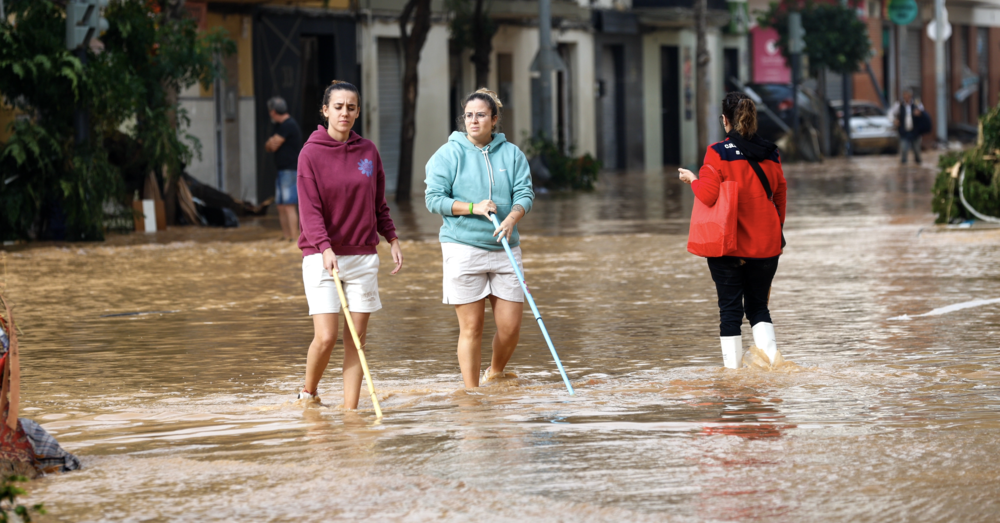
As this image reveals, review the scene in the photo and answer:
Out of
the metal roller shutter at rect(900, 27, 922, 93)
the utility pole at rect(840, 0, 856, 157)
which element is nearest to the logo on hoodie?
the utility pole at rect(840, 0, 856, 157)

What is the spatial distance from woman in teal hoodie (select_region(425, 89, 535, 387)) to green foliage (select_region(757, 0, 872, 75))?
38.3 m

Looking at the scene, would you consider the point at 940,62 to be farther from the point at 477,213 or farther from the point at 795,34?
the point at 477,213

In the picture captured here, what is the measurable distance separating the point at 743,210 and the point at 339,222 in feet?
6.94

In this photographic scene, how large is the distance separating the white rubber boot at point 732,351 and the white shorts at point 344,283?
1.90m

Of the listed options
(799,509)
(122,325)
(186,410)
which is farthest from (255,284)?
(799,509)

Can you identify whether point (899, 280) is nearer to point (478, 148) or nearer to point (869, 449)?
point (478, 148)

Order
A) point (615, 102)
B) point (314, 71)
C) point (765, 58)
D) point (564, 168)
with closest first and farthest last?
1. point (564, 168)
2. point (314, 71)
3. point (615, 102)
4. point (765, 58)

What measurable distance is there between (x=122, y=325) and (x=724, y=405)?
5.06 m

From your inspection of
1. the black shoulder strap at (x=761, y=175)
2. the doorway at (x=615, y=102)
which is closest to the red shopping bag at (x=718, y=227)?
the black shoulder strap at (x=761, y=175)

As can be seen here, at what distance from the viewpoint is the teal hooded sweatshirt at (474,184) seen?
24.3ft

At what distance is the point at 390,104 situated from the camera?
31.4 metres

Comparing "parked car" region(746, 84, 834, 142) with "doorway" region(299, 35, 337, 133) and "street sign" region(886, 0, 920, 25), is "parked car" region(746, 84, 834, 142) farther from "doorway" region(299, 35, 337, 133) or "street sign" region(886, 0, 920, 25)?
"doorway" region(299, 35, 337, 133)

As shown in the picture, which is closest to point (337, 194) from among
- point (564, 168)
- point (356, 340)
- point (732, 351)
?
point (356, 340)

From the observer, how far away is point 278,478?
5.57 m
